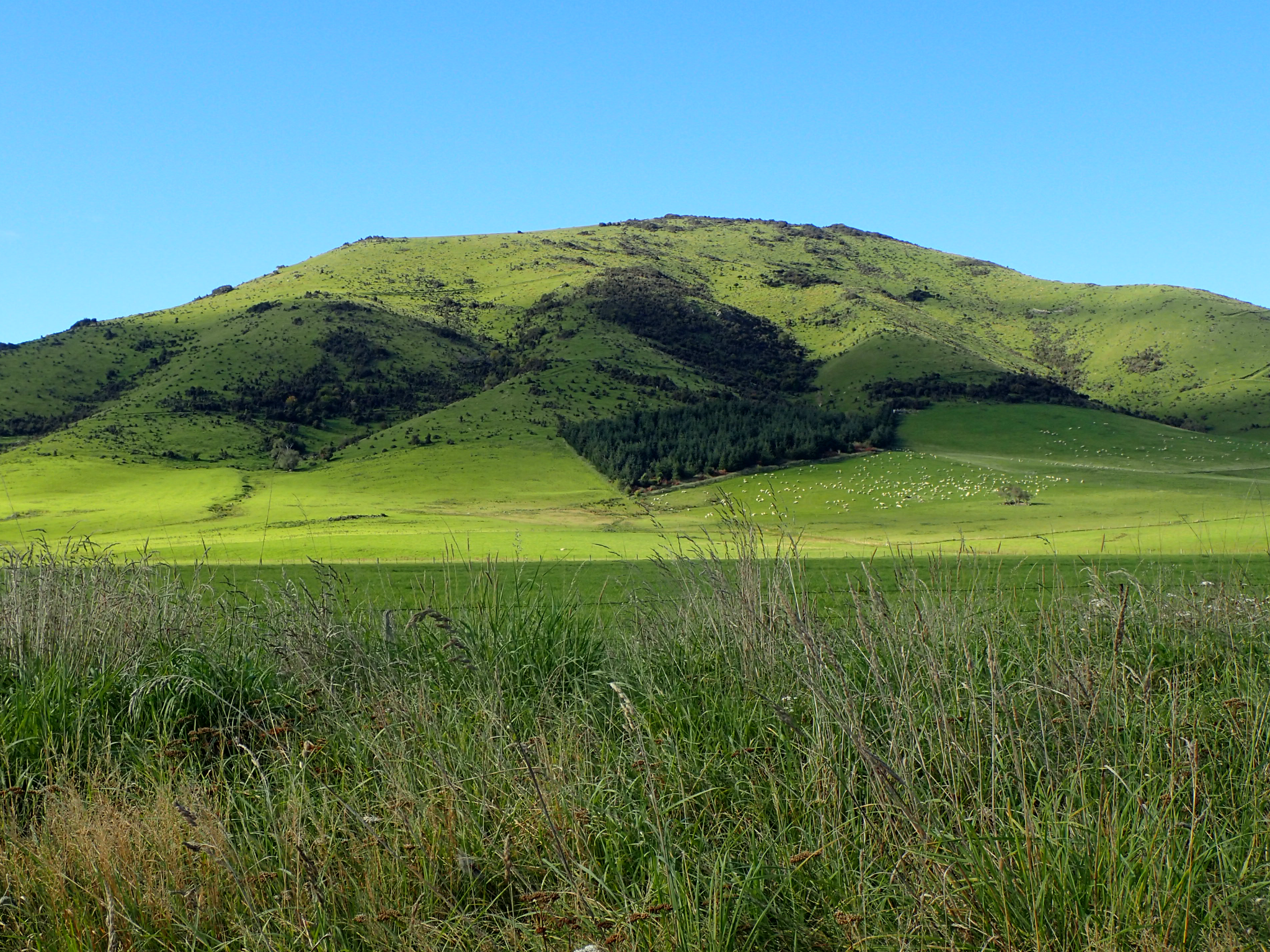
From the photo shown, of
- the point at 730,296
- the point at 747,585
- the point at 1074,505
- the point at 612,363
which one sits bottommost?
the point at 1074,505

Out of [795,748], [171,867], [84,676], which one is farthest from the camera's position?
[84,676]

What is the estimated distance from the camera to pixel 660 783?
4.63 metres

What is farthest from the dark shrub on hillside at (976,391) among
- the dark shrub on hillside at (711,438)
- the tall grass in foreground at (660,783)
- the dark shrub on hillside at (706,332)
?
the tall grass in foreground at (660,783)

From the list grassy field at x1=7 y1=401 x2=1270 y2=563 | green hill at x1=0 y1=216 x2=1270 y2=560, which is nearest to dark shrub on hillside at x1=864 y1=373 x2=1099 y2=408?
green hill at x1=0 y1=216 x2=1270 y2=560

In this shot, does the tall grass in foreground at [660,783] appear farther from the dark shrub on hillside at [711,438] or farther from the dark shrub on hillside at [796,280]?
the dark shrub on hillside at [796,280]

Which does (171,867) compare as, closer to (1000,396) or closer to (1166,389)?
(1000,396)

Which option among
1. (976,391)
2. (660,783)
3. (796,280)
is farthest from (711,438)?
(796,280)

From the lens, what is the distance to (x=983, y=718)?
4.84 metres

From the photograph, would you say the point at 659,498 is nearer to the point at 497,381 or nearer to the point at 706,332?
the point at 497,381

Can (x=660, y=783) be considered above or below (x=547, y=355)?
below

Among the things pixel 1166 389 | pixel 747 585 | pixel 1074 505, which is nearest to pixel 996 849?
pixel 747 585

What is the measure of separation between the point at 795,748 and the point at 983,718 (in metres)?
1.02

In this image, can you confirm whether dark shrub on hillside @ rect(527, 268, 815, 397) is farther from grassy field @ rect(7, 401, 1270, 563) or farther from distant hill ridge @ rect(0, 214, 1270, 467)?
grassy field @ rect(7, 401, 1270, 563)

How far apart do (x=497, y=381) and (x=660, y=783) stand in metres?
116
